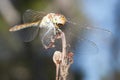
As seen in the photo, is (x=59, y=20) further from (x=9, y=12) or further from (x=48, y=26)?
(x=9, y=12)

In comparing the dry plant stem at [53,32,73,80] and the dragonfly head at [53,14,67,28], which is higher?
the dragonfly head at [53,14,67,28]

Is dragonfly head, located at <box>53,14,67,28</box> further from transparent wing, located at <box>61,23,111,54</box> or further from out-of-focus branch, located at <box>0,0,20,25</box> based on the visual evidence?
out-of-focus branch, located at <box>0,0,20,25</box>

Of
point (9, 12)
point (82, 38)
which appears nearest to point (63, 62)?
point (82, 38)

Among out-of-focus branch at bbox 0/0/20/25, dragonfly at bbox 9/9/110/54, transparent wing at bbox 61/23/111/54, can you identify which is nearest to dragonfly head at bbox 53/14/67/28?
dragonfly at bbox 9/9/110/54

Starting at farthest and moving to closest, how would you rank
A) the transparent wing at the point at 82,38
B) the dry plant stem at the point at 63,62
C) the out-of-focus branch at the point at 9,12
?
the out-of-focus branch at the point at 9,12
the transparent wing at the point at 82,38
the dry plant stem at the point at 63,62

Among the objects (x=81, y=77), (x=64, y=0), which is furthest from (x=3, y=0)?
(x=81, y=77)

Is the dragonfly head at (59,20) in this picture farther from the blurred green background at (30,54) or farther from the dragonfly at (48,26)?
the blurred green background at (30,54)

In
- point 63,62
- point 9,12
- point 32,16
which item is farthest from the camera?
point 9,12

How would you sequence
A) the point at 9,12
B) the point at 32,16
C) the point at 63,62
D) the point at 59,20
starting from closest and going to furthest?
the point at 63,62, the point at 59,20, the point at 32,16, the point at 9,12

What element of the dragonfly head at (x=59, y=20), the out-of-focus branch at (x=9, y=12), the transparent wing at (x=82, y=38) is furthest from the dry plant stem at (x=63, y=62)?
the out-of-focus branch at (x=9, y=12)

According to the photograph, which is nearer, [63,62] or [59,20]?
[63,62]
